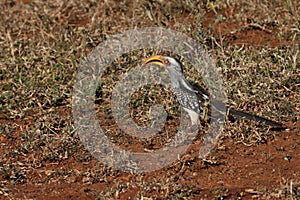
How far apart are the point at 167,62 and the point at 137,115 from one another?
0.55 meters

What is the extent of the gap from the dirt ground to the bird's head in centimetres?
51

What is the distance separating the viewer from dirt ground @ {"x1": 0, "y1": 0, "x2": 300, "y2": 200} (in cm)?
498

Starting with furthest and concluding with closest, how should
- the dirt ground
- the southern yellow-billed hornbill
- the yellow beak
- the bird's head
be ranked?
1. the yellow beak
2. the bird's head
3. the southern yellow-billed hornbill
4. the dirt ground

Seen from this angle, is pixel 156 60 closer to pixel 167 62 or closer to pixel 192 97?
pixel 167 62

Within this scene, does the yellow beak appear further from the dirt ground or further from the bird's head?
the dirt ground

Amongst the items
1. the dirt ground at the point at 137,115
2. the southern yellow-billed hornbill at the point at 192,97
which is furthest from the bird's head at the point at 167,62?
the dirt ground at the point at 137,115

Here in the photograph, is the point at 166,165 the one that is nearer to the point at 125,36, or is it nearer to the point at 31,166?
the point at 31,166

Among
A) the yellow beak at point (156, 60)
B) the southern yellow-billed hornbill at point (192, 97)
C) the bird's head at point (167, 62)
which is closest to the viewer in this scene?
the southern yellow-billed hornbill at point (192, 97)

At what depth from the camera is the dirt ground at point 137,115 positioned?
16.3 feet

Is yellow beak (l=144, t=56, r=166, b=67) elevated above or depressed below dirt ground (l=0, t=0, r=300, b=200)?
above

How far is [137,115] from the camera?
6078 millimetres

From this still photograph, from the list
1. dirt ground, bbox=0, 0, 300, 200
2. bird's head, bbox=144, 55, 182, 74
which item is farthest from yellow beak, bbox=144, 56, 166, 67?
dirt ground, bbox=0, 0, 300, 200

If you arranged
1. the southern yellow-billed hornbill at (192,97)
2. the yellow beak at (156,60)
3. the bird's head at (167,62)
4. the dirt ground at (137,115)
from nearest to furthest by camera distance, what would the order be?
the dirt ground at (137,115) < the southern yellow-billed hornbill at (192,97) < the bird's head at (167,62) < the yellow beak at (156,60)

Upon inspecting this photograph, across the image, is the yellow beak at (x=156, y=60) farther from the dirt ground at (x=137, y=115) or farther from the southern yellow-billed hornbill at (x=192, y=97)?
the dirt ground at (x=137, y=115)
